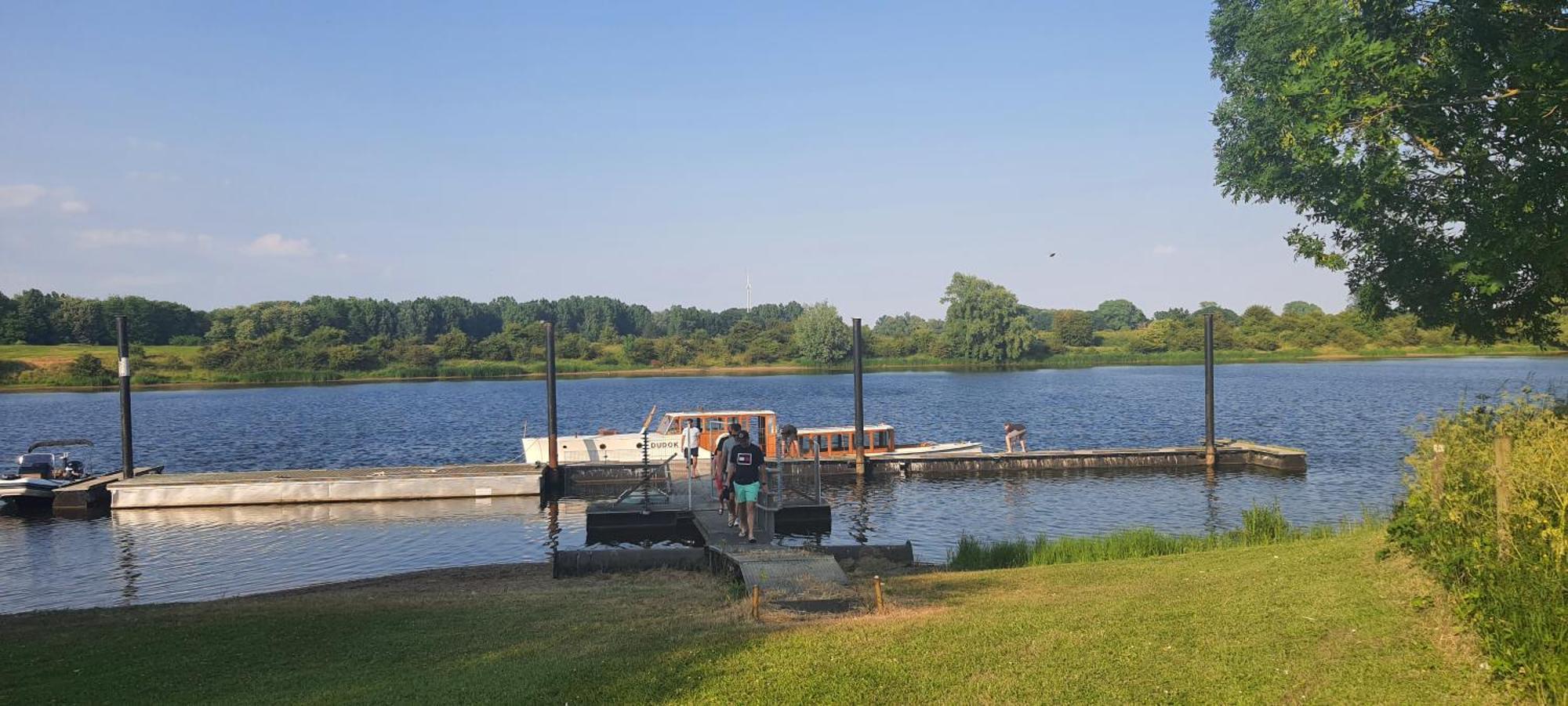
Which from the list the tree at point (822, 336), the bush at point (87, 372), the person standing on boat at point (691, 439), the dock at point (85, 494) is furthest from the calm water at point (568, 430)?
the tree at point (822, 336)

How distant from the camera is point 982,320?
12625cm

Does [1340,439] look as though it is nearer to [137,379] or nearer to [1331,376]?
[1331,376]

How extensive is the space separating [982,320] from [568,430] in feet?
248

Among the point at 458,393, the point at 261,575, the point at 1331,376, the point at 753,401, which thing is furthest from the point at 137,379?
the point at 1331,376

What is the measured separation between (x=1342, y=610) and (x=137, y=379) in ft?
Result: 415

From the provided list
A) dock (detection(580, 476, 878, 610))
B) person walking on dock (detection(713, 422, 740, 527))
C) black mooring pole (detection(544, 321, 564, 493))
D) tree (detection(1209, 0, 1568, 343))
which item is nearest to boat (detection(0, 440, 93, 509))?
black mooring pole (detection(544, 321, 564, 493))

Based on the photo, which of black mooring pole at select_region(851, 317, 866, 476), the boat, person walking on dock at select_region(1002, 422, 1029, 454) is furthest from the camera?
person walking on dock at select_region(1002, 422, 1029, 454)

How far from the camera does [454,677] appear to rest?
29.7 feet

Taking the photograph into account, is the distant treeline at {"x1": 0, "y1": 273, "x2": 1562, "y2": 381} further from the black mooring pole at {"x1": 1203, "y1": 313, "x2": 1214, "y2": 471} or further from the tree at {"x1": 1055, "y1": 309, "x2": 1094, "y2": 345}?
the black mooring pole at {"x1": 1203, "y1": 313, "x2": 1214, "y2": 471}

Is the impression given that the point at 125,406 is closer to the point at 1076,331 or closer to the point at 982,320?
the point at 982,320

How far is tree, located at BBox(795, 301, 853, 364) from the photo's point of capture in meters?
133

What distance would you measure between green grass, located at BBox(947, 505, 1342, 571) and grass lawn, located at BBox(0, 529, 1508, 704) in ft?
13.8

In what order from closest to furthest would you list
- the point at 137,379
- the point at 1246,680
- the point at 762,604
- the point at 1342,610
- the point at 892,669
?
the point at 1246,680 → the point at 892,669 → the point at 1342,610 → the point at 762,604 → the point at 137,379

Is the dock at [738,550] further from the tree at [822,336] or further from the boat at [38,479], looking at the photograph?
the tree at [822,336]
